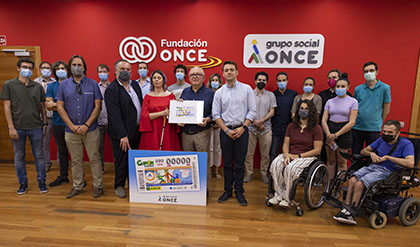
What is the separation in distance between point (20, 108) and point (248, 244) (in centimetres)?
310

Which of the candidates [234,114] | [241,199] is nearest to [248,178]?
[241,199]

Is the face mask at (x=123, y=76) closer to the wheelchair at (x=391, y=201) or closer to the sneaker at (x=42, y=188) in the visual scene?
the sneaker at (x=42, y=188)

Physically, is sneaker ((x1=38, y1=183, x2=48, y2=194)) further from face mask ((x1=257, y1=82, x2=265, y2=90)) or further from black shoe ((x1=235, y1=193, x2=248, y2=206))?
face mask ((x1=257, y1=82, x2=265, y2=90))

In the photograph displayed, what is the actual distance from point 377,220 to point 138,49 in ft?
13.3

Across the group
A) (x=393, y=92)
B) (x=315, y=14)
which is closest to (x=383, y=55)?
(x=393, y=92)

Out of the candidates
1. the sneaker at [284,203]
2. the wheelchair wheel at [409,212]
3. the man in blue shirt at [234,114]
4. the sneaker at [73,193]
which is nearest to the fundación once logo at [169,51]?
the man in blue shirt at [234,114]

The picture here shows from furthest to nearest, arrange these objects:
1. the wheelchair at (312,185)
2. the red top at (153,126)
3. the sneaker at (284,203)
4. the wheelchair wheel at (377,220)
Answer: the red top at (153,126) < the sneaker at (284,203) < the wheelchair at (312,185) < the wheelchair wheel at (377,220)

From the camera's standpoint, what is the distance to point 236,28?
3.95 metres

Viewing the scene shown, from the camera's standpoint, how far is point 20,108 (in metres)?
2.98

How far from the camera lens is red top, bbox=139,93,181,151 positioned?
288 centimetres

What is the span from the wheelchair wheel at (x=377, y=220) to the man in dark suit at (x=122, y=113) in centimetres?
274

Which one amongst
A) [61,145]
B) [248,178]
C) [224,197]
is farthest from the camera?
[248,178]

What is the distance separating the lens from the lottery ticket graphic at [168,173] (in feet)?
8.92

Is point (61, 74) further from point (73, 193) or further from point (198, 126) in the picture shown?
point (198, 126)
